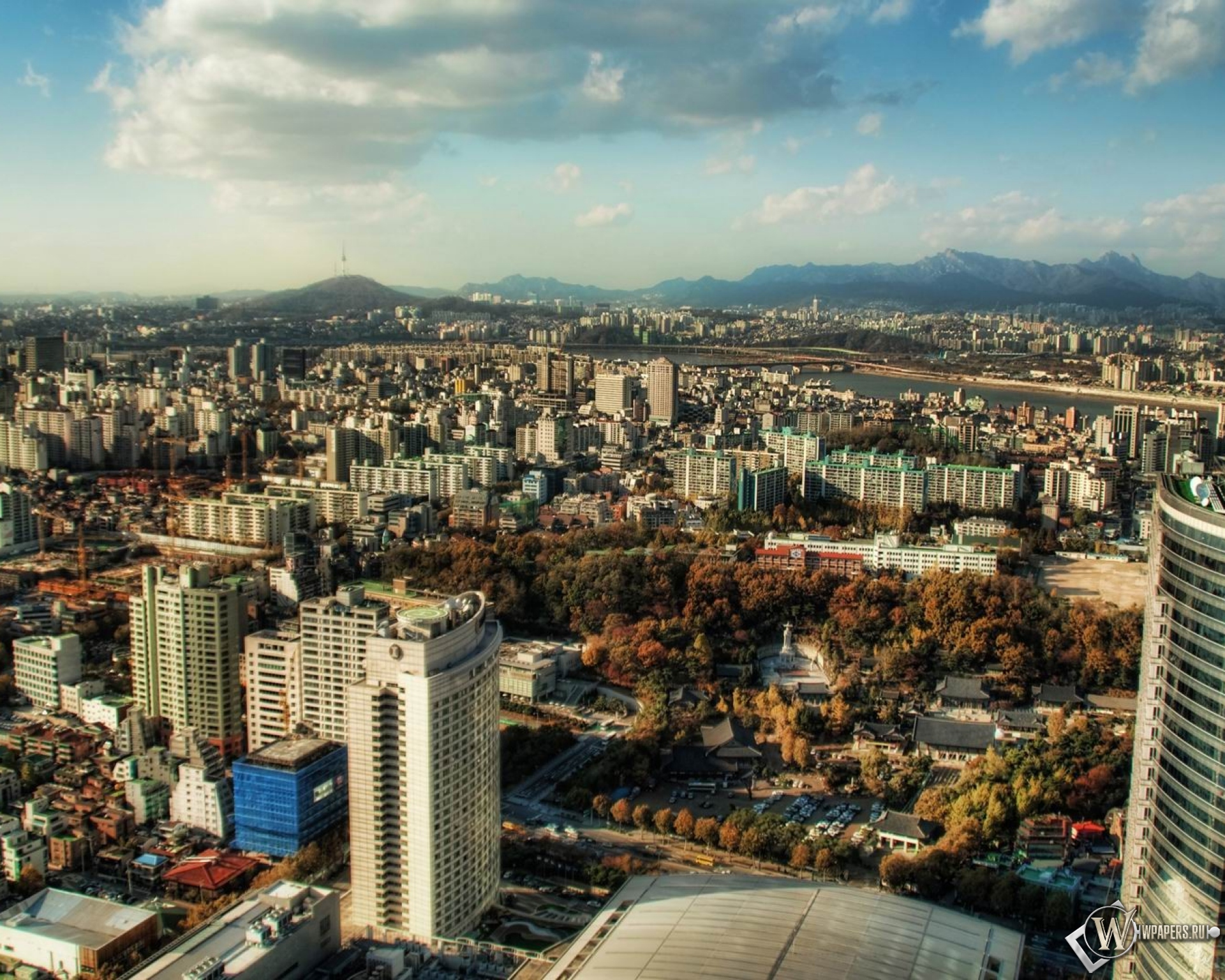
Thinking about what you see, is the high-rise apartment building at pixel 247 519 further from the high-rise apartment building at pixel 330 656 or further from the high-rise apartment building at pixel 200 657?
the high-rise apartment building at pixel 330 656

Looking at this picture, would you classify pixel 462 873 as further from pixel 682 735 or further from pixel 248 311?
pixel 248 311

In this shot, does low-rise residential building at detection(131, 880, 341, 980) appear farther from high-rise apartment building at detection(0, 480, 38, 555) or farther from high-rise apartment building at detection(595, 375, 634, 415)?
high-rise apartment building at detection(595, 375, 634, 415)

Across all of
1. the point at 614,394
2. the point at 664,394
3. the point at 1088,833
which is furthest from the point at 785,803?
the point at 614,394

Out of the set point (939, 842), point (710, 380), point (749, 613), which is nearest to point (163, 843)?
point (939, 842)

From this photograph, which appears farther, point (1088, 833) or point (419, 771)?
point (1088, 833)

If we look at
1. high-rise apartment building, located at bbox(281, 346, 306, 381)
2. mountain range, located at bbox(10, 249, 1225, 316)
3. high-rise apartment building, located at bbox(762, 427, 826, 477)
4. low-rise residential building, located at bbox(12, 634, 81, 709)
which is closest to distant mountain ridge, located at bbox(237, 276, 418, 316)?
mountain range, located at bbox(10, 249, 1225, 316)

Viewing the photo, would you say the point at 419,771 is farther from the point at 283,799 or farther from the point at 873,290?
the point at 873,290

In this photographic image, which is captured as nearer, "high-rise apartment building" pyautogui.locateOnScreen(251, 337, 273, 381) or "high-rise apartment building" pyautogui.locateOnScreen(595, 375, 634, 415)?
"high-rise apartment building" pyautogui.locateOnScreen(595, 375, 634, 415)
